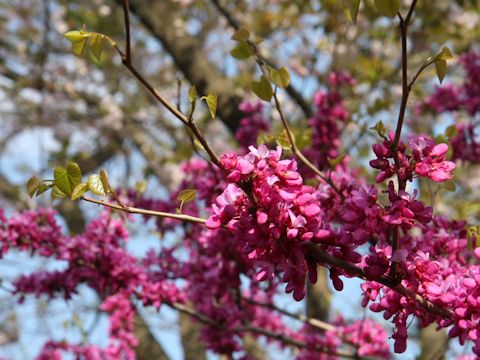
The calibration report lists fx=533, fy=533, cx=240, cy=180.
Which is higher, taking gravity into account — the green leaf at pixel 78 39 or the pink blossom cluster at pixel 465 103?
the pink blossom cluster at pixel 465 103

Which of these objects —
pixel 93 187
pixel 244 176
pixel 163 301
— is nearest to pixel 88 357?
pixel 163 301

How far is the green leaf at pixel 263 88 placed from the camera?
1646 millimetres

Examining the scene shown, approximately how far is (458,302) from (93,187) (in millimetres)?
929

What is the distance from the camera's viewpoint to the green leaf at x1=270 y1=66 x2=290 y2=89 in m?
1.66

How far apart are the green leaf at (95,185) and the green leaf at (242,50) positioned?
701mm

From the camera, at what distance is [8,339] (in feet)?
34.2

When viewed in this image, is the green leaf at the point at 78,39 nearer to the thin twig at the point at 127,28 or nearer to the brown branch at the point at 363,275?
the thin twig at the point at 127,28

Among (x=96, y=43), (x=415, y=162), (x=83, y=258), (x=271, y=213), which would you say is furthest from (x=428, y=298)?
(x=83, y=258)

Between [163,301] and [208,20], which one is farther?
[208,20]

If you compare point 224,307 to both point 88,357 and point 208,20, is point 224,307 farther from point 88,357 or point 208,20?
point 208,20

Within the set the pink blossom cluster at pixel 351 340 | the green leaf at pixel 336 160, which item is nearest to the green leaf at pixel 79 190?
the green leaf at pixel 336 160

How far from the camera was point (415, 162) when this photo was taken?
1.30 meters

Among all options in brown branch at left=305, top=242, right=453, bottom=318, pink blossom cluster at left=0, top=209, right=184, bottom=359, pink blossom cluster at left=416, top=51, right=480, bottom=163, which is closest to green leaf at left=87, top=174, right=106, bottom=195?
brown branch at left=305, top=242, right=453, bottom=318

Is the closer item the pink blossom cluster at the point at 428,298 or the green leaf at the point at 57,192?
the pink blossom cluster at the point at 428,298
